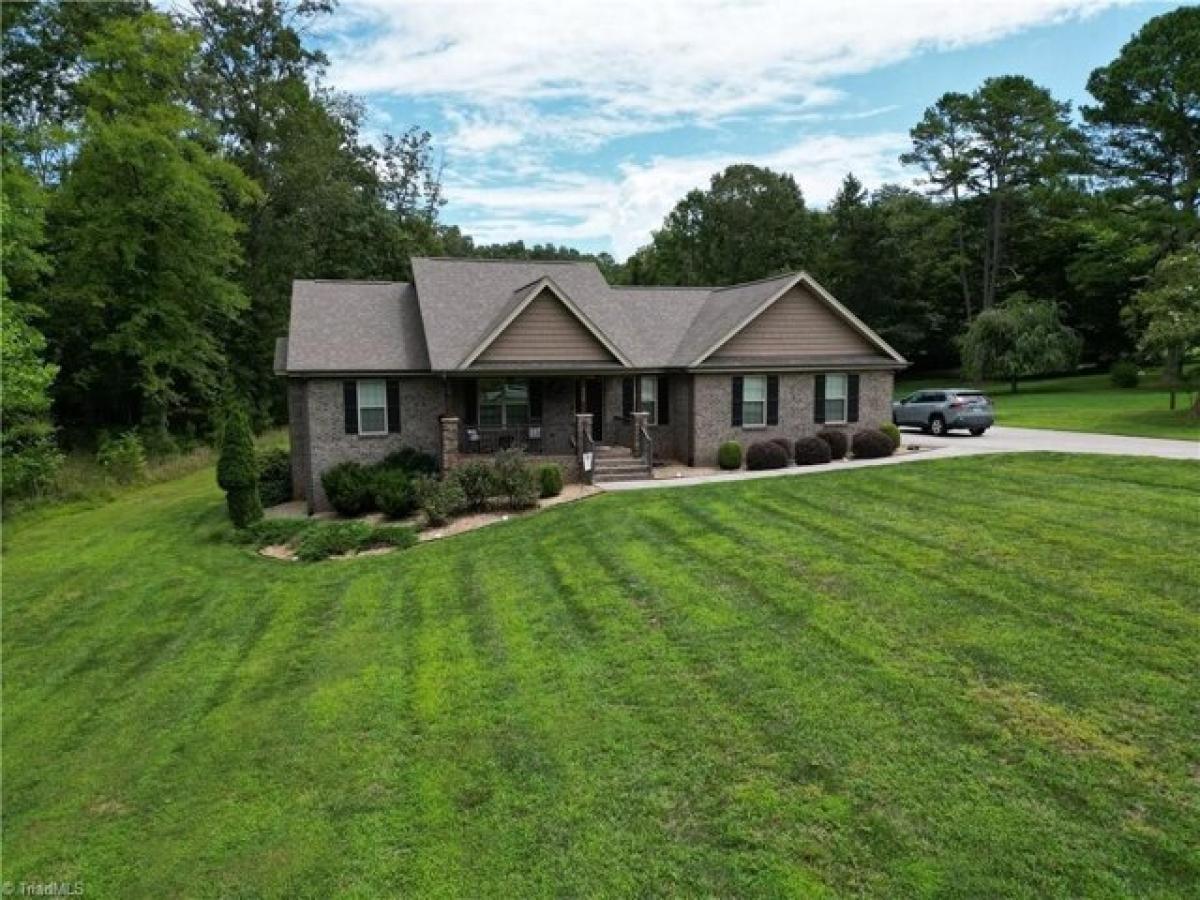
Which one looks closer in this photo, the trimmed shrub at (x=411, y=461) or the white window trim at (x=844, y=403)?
the trimmed shrub at (x=411, y=461)

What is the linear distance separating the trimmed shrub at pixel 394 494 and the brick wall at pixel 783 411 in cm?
861

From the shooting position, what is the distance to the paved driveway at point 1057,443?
19.6 meters

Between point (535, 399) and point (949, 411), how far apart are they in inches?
593

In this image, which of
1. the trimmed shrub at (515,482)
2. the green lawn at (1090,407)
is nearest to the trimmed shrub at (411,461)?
the trimmed shrub at (515,482)

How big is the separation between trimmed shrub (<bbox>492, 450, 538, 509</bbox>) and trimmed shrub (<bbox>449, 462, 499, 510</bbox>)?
0.16 metres

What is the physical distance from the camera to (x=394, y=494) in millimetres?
18281

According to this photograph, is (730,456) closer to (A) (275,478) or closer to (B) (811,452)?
(B) (811,452)

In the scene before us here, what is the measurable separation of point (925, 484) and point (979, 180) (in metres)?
47.6

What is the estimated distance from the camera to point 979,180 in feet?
180

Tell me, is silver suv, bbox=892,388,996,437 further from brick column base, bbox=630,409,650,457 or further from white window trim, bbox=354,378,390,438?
white window trim, bbox=354,378,390,438

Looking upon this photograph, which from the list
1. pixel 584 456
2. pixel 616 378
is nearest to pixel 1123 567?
pixel 584 456

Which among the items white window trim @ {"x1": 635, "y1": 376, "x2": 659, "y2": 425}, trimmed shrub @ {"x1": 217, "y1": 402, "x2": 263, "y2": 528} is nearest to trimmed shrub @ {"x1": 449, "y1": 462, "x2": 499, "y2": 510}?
trimmed shrub @ {"x1": 217, "y1": 402, "x2": 263, "y2": 528}

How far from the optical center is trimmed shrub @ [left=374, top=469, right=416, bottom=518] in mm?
18219

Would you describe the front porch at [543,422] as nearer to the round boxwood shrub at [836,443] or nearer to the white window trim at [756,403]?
the white window trim at [756,403]
